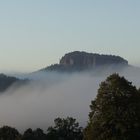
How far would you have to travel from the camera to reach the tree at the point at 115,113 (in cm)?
6988

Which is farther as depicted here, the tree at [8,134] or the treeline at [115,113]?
the tree at [8,134]

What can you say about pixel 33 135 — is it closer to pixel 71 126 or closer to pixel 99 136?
pixel 71 126

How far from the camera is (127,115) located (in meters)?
69.9

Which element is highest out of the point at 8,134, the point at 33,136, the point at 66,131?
the point at 8,134

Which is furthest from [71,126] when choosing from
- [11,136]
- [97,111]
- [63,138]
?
[97,111]

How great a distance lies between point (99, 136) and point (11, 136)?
4709 centimetres

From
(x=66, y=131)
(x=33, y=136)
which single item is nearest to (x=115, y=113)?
(x=66, y=131)

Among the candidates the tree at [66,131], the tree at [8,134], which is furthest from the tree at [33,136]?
the tree at [8,134]

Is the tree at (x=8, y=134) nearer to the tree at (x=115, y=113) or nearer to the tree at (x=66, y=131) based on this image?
the tree at (x=66, y=131)

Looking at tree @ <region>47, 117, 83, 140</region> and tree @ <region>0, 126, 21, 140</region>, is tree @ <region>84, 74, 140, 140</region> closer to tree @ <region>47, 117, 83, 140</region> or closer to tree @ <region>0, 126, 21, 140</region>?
tree @ <region>47, 117, 83, 140</region>

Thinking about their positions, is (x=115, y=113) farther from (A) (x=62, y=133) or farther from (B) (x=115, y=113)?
(A) (x=62, y=133)

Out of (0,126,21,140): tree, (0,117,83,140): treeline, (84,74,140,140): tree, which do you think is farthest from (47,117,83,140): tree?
(84,74,140,140): tree

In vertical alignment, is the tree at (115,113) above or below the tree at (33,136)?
below

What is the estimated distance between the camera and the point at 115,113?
70062 mm
